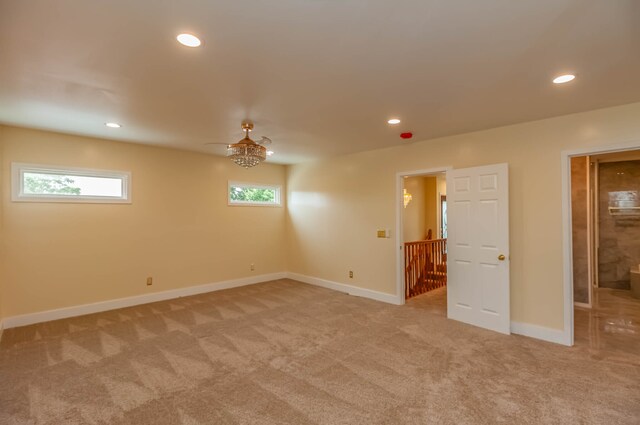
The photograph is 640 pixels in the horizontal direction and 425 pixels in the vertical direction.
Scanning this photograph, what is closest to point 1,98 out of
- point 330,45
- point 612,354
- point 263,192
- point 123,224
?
point 123,224

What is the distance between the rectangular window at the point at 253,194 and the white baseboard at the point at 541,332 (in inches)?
Result: 195

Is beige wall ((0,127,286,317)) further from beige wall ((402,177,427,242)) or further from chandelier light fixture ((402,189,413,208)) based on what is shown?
beige wall ((402,177,427,242))

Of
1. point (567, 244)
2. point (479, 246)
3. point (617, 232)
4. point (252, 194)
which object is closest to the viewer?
point (567, 244)

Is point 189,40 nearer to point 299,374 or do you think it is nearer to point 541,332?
point 299,374

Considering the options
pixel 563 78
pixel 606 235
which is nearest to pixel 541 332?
pixel 563 78

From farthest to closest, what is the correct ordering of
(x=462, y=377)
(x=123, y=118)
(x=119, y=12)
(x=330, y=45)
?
(x=123, y=118), (x=462, y=377), (x=330, y=45), (x=119, y=12)

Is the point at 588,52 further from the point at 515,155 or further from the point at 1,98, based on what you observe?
the point at 1,98

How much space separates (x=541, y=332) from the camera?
361 centimetres

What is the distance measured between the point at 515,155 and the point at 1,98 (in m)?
5.63

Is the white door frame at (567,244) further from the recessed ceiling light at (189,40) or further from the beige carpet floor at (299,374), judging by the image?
the recessed ceiling light at (189,40)

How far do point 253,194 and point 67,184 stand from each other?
3100 millimetres

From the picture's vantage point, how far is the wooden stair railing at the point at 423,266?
18.3ft

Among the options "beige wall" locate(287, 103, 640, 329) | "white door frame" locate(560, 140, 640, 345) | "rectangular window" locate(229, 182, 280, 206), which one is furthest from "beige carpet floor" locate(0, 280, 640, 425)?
"rectangular window" locate(229, 182, 280, 206)

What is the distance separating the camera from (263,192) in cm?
684
